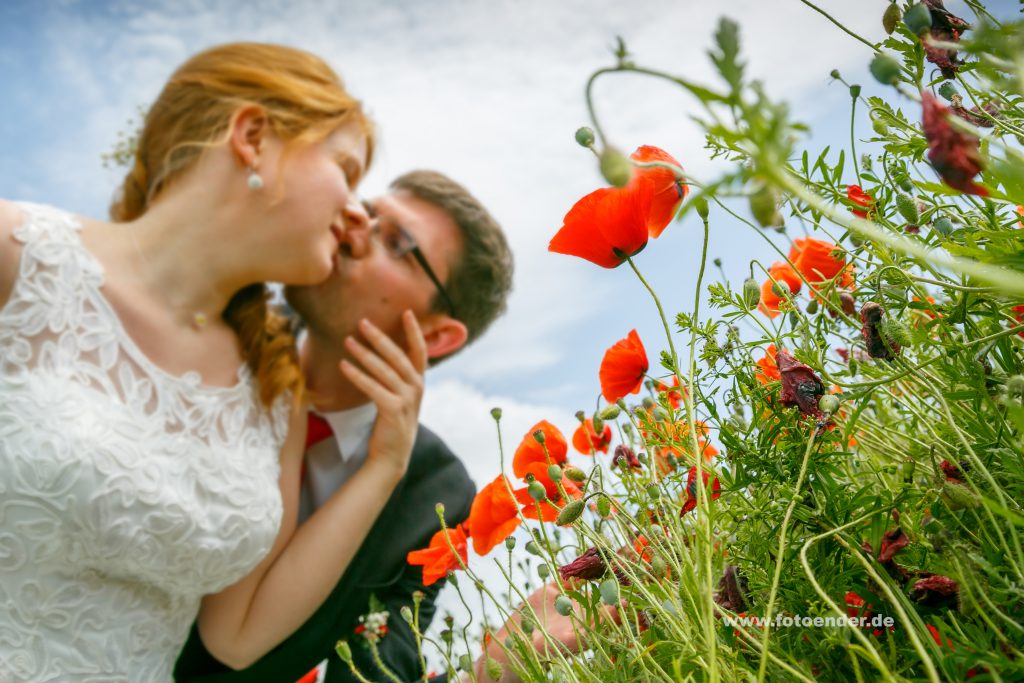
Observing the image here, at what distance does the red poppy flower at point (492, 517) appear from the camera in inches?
25.5

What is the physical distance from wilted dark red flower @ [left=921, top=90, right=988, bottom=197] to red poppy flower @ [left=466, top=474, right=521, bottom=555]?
1.46 feet

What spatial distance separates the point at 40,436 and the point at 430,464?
101 cm

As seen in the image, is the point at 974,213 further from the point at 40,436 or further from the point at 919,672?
the point at 40,436

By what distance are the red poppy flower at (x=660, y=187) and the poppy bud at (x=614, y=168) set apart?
0.23 m

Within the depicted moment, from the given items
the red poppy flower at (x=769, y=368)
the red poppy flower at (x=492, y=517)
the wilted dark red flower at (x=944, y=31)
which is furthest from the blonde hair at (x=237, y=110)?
the wilted dark red flower at (x=944, y=31)

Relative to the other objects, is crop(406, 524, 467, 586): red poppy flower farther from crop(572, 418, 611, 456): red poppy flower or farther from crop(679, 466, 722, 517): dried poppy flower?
crop(679, 466, 722, 517): dried poppy flower

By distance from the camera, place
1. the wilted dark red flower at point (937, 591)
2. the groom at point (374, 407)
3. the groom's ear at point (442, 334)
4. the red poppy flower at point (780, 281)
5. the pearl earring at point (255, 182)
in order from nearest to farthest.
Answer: the wilted dark red flower at point (937, 591) < the red poppy flower at point (780, 281) < the pearl earring at point (255, 182) < the groom at point (374, 407) < the groom's ear at point (442, 334)

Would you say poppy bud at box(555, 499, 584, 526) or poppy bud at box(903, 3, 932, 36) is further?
poppy bud at box(555, 499, 584, 526)


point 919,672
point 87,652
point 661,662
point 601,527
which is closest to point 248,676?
point 87,652

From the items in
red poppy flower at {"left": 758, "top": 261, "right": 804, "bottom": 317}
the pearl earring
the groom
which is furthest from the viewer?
the groom

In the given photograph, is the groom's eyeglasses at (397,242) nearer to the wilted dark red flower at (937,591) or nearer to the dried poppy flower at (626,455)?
the dried poppy flower at (626,455)

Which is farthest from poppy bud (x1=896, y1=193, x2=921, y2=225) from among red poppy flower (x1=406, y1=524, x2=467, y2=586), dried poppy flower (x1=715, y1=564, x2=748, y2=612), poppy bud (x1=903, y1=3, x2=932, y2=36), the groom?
the groom

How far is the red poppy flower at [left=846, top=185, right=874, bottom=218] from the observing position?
52 cm

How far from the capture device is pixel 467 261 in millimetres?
2027
